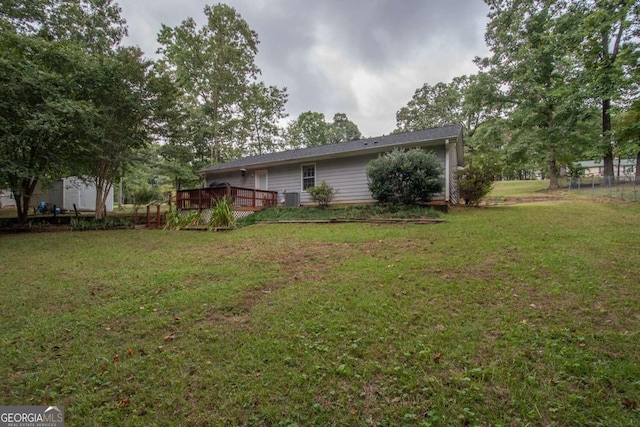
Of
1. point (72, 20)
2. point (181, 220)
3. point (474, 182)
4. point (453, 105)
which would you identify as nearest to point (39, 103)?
point (181, 220)

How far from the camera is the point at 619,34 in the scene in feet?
50.4

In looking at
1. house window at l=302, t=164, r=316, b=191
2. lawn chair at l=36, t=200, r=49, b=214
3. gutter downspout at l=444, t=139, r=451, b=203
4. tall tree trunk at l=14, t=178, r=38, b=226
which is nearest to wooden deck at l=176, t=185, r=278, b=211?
house window at l=302, t=164, r=316, b=191

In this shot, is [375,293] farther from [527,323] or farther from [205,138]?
[205,138]

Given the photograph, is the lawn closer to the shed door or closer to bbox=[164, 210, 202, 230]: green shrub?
bbox=[164, 210, 202, 230]: green shrub

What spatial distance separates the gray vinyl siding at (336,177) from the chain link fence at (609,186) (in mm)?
9591

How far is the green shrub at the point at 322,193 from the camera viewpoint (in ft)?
38.5

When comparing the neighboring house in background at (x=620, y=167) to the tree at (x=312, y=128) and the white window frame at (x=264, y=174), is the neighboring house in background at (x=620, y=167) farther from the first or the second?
the white window frame at (x=264, y=174)

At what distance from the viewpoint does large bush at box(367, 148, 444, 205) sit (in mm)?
9328

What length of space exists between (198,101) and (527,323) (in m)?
22.9

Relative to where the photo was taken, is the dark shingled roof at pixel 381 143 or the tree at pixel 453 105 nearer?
the dark shingled roof at pixel 381 143

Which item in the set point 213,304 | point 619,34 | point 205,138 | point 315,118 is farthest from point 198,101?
point 619,34

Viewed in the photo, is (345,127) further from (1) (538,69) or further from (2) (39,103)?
(2) (39,103)

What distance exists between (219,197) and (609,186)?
19876 millimetres

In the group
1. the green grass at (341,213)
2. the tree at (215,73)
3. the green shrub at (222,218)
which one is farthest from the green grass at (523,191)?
the tree at (215,73)
